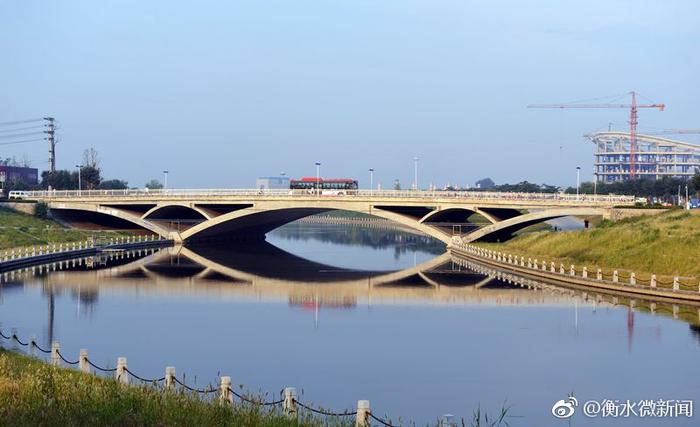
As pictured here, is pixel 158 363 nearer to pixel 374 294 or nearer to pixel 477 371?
pixel 477 371

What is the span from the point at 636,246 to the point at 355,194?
44.4 m

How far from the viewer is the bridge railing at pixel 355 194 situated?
89.2 metres

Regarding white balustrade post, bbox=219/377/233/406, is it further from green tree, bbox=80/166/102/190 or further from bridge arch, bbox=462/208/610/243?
green tree, bbox=80/166/102/190

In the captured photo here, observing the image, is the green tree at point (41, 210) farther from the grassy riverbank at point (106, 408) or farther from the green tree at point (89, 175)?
the grassy riverbank at point (106, 408)

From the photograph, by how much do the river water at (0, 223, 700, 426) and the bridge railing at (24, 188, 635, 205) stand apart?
67.8 feet

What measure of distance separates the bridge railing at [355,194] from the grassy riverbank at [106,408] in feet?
234

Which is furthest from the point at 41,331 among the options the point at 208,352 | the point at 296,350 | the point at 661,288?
the point at 661,288

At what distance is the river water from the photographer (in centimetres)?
2955

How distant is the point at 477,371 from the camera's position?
33.0 meters

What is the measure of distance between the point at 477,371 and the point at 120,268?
4723 cm

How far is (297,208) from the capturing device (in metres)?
103

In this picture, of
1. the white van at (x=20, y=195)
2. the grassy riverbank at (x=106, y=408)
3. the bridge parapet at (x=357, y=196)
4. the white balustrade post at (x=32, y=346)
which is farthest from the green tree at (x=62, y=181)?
the grassy riverbank at (x=106, y=408)

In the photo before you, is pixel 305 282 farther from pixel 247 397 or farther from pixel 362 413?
pixel 362 413

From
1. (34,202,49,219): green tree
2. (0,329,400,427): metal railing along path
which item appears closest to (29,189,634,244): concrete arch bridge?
(34,202,49,219): green tree
